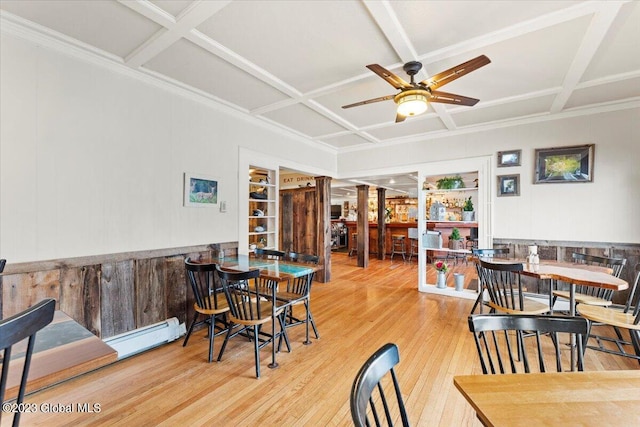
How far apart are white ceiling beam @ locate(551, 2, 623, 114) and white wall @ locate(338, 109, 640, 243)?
83cm

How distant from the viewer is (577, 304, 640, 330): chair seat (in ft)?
7.24

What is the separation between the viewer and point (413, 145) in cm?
513

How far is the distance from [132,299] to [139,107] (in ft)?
6.34

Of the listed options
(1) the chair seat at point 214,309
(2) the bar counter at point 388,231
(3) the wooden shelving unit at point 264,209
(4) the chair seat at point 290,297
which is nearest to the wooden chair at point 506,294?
(4) the chair seat at point 290,297

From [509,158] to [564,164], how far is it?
65 cm

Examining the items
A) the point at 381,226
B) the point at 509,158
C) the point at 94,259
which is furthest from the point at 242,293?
the point at 381,226

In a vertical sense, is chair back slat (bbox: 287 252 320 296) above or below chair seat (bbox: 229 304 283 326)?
above

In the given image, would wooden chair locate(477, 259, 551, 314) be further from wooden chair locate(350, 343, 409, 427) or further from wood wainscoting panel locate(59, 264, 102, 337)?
wood wainscoting panel locate(59, 264, 102, 337)

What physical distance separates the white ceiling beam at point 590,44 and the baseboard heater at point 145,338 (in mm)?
4520

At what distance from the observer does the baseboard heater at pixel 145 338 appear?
2656 millimetres

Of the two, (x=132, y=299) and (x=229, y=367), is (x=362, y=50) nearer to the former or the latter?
(x=229, y=367)

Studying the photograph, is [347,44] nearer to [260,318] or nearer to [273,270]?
[273,270]

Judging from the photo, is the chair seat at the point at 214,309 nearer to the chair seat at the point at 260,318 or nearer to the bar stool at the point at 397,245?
the chair seat at the point at 260,318

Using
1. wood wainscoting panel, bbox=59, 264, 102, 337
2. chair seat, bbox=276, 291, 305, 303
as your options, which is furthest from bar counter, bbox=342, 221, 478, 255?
wood wainscoting panel, bbox=59, 264, 102, 337
